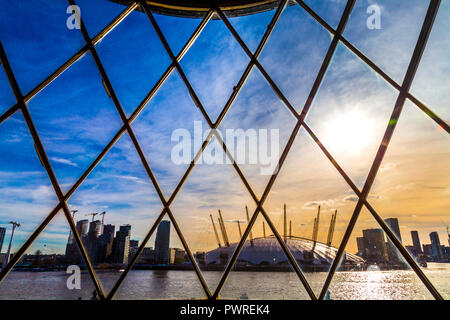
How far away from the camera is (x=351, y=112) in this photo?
5.33m

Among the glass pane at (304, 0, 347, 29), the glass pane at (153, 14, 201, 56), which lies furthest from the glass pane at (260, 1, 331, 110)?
the glass pane at (153, 14, 201, 56)

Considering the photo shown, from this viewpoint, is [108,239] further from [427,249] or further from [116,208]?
[427,249]

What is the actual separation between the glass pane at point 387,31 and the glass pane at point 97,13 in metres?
4.88

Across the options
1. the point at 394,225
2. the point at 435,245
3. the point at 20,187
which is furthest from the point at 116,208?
→ the point at 435,245

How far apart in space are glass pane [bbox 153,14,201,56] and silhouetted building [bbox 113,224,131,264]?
5.02 metres

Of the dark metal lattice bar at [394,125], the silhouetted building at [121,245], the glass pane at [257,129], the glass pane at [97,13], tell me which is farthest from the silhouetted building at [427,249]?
the glass pane at [97,13]

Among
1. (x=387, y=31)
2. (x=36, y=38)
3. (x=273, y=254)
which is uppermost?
(x=36, y=38)

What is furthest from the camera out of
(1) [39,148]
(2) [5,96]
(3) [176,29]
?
(3) [176,29]

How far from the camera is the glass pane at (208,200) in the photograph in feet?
16.3

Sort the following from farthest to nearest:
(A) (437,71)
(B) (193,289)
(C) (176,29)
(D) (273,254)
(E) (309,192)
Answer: (D) (273,254), (B) (193,289), (E) (309,192), (C) (176,29), (A) (437,71)

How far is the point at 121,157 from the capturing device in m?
6.04

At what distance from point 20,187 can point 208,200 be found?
511cm

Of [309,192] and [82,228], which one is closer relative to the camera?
[82,228]
